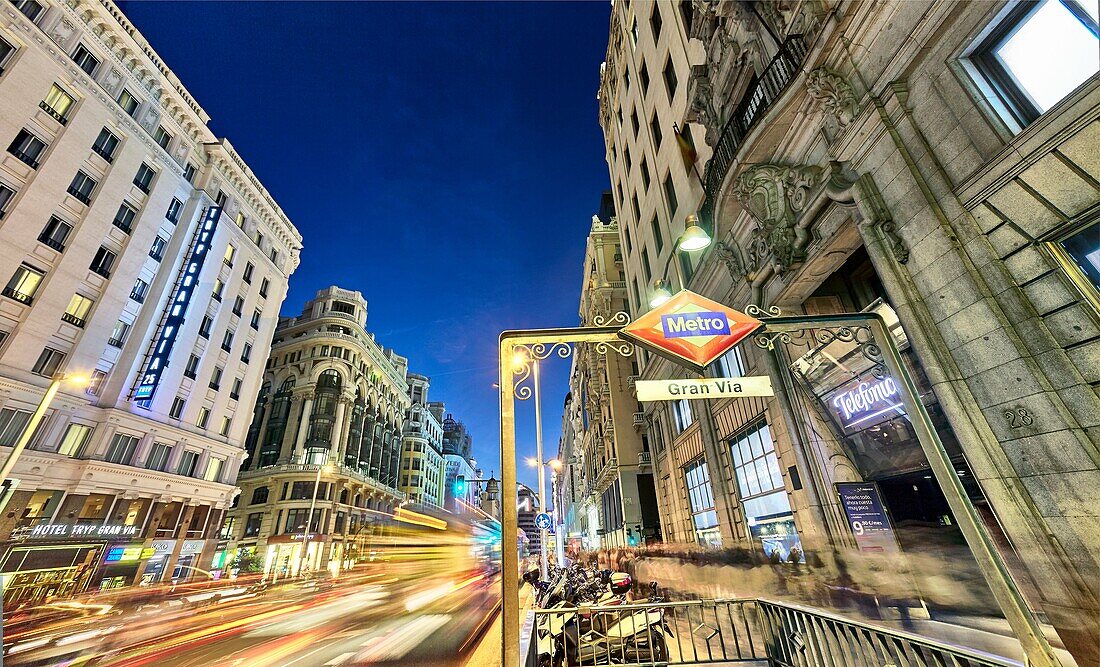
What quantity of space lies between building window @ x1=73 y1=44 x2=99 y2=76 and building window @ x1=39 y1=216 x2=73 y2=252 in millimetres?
11218

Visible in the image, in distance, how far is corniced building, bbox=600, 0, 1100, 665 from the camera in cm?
505

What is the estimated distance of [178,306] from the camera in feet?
108

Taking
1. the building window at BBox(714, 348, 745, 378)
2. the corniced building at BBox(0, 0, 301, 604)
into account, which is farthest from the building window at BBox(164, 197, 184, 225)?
the building window at BBox(714, 348, 745, 378)

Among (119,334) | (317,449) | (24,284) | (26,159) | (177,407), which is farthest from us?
(317,449)

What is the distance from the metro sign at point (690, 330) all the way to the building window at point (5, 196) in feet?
122

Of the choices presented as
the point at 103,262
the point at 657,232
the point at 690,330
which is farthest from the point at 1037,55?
the point at 103,262

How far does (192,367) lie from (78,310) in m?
9.53

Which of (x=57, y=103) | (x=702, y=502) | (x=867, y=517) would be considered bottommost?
(x=867, y=517)

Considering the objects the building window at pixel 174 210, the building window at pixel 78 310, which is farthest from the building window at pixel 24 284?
the building window at pixel 174 210

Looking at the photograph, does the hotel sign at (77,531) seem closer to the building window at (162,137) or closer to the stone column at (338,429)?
the stone column at (338,429)

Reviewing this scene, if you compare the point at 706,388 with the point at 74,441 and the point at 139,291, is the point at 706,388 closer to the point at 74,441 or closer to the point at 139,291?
the point at 74,441

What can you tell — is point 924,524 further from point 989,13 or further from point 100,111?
point 100,111

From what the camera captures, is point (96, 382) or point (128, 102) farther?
point (128, 102)

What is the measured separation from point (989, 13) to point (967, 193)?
93.4 inches
